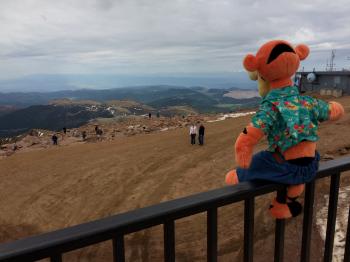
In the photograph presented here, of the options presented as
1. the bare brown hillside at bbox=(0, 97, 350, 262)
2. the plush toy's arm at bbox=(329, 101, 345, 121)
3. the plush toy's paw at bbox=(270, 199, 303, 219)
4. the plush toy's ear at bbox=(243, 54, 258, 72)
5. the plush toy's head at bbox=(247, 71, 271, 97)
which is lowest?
the bare brown hillside at bbox=(0, 97, 350, 262)

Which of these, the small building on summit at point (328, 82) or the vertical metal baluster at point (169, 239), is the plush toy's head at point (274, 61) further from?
the small building on summit at point (328, 82)

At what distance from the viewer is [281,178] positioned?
1.89 m

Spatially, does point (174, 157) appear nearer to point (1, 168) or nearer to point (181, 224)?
point (181, 224)

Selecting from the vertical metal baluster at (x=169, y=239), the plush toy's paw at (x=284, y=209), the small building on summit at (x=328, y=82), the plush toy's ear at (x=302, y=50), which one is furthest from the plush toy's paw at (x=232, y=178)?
the small building on summit at (x=328, y=82)

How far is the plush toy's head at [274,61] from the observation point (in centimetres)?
218

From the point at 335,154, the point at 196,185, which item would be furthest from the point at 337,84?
the point at 196,185

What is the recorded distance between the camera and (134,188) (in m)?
14.1

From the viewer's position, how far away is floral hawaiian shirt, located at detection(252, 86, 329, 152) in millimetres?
2086

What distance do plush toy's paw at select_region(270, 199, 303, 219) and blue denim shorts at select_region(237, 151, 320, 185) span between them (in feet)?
0.61

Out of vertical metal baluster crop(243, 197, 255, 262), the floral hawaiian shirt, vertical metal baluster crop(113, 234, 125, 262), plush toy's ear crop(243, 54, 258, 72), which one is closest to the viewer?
vertical metal baluster crop(113, 234, 125, 262)

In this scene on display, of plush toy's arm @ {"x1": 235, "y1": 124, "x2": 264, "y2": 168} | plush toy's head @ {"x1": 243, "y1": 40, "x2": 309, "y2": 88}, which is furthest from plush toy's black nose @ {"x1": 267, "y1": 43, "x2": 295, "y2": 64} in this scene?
plush toy's arm @ {"x1": 235, "y1": 124, "x2": 264, "y2": 168}

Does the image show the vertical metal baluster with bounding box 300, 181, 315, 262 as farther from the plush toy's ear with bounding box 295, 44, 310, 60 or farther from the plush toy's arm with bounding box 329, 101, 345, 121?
the plush toy's ear with bounding box 295, 44, 310, 60

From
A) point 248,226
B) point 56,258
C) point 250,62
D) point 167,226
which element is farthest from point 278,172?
point 56,258

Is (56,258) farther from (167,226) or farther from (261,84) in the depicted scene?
(261,84)
